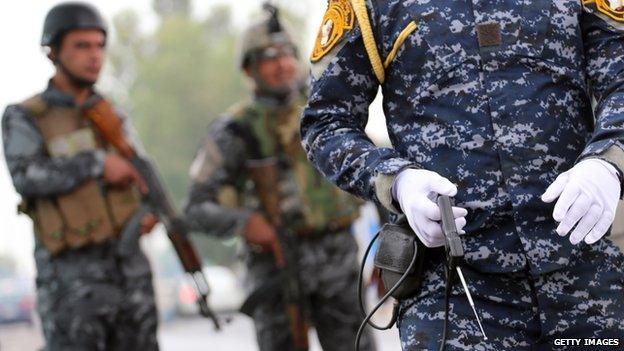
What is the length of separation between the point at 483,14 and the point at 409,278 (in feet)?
2.19

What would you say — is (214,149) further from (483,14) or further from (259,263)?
(483,14)

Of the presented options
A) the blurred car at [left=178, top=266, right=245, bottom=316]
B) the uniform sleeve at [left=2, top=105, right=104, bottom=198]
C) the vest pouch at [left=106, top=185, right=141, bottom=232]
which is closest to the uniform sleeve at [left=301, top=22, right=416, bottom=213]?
the uniform sleeve at [left=2, top=105, right=104, bottom=198]

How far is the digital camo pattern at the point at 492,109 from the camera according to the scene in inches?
127

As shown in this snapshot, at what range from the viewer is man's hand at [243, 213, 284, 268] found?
23.1 ft

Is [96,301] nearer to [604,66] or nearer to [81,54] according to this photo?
[81,54]

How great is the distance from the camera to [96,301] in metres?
6.52

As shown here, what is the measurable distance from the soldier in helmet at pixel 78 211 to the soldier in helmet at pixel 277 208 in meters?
0.57

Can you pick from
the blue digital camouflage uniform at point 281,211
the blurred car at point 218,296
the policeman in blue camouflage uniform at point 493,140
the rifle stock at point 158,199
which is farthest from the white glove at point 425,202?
the blurred car at point 218,296

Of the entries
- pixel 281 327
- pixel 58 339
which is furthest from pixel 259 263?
pixel 58 339

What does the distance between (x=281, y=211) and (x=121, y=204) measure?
88 cm

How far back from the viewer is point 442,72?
331 centimetres

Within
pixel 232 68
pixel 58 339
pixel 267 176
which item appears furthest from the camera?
pixel 232 68

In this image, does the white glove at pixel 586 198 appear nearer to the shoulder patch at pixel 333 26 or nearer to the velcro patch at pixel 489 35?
the velcro patch at pixel 489 35

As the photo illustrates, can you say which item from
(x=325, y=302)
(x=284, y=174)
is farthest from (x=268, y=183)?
(x=325, y=302)
